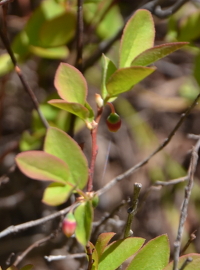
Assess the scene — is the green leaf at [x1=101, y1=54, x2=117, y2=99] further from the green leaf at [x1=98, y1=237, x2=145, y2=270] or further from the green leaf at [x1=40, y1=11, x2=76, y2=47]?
the green leaf at [x1=40, y1=11, x2=76, y2=47]

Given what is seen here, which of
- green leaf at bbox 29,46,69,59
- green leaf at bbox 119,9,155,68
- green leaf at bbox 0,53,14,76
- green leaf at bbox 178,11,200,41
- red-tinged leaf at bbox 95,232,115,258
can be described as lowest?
red-tinged leaf at bbox 95,232,115,258

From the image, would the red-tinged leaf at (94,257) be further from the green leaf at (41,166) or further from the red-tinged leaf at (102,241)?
the green leaf at (41,166)

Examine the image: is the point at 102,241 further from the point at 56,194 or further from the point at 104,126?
the point at 104,126

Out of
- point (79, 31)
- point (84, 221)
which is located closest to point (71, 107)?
point (84, 221)

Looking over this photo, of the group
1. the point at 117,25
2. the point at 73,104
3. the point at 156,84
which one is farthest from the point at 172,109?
the point at 73,104

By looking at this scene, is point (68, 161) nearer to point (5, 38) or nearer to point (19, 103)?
point (5, 38)

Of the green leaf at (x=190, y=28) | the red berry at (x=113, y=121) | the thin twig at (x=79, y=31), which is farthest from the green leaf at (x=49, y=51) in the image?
the red berry at (x=113, y=121)

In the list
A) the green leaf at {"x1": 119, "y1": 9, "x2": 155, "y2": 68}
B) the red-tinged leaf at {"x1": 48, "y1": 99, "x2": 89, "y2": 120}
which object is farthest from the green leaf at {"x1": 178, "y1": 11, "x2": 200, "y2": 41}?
the red-tinged leaf at {"x1": 48, "y1": 99, "x2": 89, "y2": 120}
